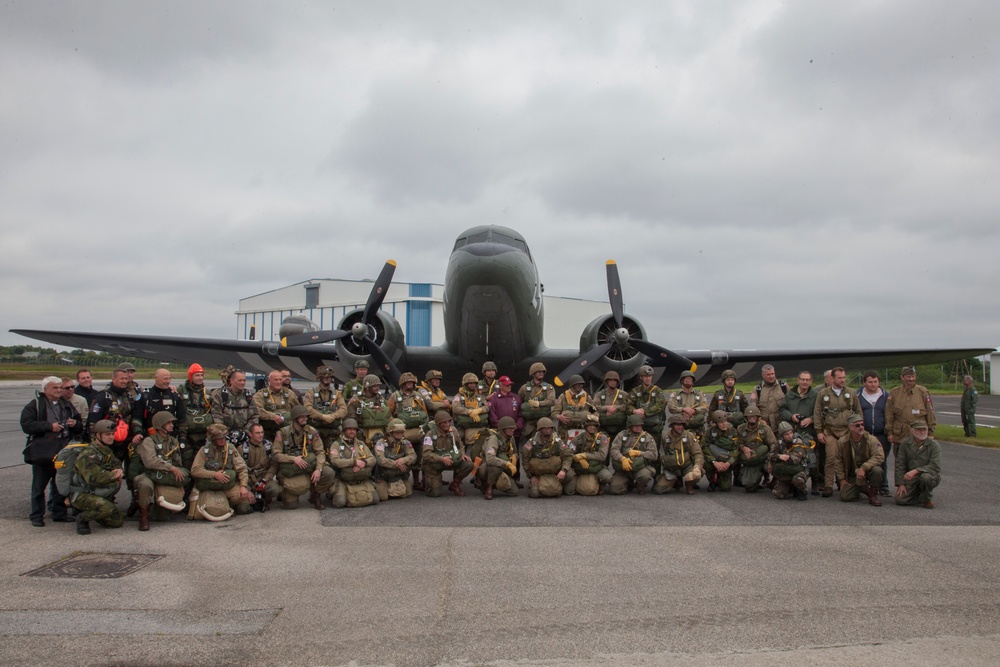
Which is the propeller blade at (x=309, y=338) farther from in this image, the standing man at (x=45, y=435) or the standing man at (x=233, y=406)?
the standing man at (x=45, y=435)

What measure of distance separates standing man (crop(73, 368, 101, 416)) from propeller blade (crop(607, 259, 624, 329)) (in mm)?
9517

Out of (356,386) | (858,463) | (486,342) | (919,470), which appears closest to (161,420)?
(356,386)

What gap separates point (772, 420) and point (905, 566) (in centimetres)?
441

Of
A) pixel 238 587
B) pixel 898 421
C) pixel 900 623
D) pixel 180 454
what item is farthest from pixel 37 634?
pixel 898 421

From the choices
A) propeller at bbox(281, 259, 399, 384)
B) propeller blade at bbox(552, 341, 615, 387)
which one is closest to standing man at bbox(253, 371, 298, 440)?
propeller at bbox(281, 259, 399, 384)

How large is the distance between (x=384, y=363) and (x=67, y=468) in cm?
675

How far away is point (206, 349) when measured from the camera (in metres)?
16.7

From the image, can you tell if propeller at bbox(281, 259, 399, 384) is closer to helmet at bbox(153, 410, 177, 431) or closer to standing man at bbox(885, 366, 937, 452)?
helmet at bbox(153, 410, 177, 431)

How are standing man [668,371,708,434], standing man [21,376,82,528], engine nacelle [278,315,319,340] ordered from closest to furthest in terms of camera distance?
standing man [21,376,82,528] < standing man [668,371,708,434] < engine nacelle [278,315,319,340]

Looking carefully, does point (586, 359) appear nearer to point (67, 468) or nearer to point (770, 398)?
point (770, 398)

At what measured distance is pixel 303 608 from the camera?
4.59 m

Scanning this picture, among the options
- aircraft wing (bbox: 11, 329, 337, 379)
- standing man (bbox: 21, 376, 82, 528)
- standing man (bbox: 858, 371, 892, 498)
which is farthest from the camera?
aircraft wing (bbox: 11, 329, 337, 379)

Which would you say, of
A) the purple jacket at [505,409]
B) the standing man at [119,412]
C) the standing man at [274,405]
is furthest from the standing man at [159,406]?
the purple jacket at [505,409]

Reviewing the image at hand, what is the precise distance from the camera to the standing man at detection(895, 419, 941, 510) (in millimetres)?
8117
